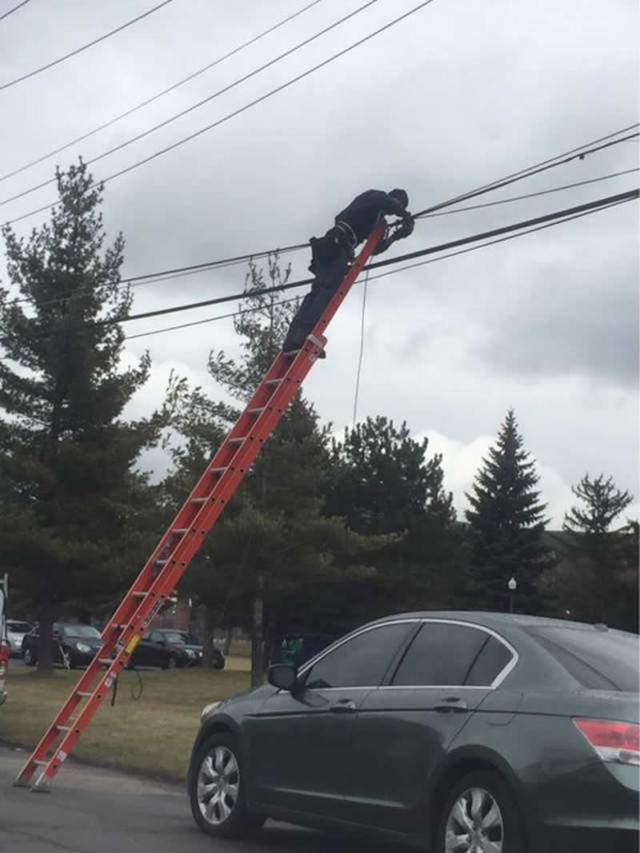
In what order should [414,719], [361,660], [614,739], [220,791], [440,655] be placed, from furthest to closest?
[220,791] < [361,660] < [440,655] < [414,719] < [614,739]

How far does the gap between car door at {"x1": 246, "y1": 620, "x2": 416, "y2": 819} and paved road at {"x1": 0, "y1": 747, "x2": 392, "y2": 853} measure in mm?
594

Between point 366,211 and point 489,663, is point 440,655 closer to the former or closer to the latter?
point 489,663

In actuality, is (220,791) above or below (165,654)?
below

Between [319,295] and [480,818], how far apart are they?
6.91 metres

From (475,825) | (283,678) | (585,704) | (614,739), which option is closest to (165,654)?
(283,678)

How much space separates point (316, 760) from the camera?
8.80 metres

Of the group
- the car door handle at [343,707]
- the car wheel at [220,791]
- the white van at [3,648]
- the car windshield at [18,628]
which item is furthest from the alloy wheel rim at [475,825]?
the car windshield at [18,628]

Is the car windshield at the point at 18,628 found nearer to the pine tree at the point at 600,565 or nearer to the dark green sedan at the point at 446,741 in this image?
the pine tree at the point at 600,565

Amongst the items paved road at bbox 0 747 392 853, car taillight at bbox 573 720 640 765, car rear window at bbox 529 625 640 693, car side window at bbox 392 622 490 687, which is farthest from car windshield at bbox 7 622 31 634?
car taillight at bbox 573 720 640 765

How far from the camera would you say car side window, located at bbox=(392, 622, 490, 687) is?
813 centimetres

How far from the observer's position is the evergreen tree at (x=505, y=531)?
58.0m

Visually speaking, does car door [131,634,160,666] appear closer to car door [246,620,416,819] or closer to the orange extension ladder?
the orange extension ladder

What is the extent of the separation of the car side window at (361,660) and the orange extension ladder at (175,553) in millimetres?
3235

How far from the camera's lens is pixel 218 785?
974 cm
